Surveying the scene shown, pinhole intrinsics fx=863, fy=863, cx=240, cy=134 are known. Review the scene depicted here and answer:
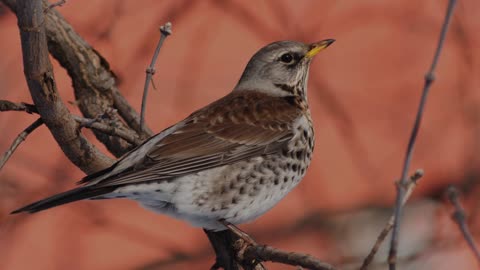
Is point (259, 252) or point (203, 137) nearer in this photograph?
point (259, 252)

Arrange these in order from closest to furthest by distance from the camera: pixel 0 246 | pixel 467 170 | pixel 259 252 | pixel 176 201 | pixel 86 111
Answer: pixel 259 252 → pixel 176 201 → pixel 86 111 → pixel 0 246 → pixel 467 170

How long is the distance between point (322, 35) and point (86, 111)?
0.85 meters

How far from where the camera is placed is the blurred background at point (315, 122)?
246 centimetres

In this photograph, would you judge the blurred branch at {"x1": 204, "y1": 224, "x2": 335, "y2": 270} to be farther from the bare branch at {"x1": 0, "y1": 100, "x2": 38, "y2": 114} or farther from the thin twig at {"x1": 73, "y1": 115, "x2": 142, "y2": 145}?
the bare branch at {"x1": 0, "y1": 100, "x2": 38, "y2": 114}

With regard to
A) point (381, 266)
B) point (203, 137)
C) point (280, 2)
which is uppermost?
point (280, 2)

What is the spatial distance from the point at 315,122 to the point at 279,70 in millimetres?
247

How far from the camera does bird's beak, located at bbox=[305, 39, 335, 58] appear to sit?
2340 mm

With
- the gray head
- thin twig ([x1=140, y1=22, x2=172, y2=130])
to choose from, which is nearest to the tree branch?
Answer: thin twig ([x1=140, y1=22, x2=172, y2=130])

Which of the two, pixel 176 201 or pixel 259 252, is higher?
pixel 176 201

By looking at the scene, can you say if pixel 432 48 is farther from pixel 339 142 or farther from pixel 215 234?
pixel 215 234

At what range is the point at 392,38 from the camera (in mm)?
2750

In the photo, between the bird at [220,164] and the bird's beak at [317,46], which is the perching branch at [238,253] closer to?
the bird at [220,164]

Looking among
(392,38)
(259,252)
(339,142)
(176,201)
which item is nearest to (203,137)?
(176,201)

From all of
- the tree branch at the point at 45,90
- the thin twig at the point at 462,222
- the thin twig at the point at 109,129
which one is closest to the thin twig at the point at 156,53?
the thin twig at the point at 109,129
